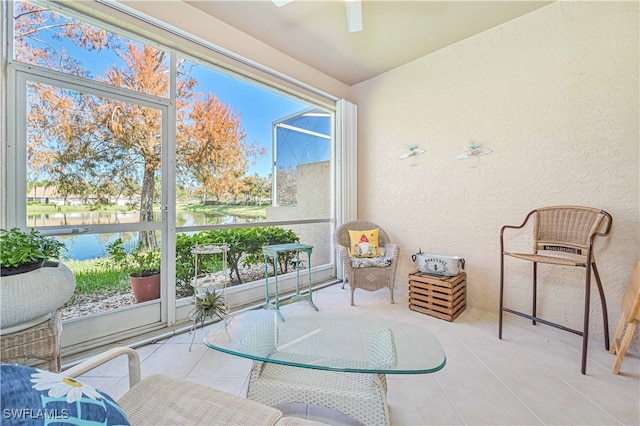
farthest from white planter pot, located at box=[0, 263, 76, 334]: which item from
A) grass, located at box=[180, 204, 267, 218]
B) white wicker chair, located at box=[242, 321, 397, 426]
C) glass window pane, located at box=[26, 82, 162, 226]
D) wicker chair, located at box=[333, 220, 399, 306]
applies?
wicker chair, located at box=[333, 220, 399, 306]

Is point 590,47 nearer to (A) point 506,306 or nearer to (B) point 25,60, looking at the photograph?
(A) point 506,306

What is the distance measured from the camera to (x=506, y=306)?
265 centimetres

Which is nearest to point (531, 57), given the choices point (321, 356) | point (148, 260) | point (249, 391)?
point (321, 356)

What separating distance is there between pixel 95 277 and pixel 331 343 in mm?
1908

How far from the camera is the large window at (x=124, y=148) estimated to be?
1.78 metres

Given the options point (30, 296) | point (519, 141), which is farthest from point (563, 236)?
point (30, 296)

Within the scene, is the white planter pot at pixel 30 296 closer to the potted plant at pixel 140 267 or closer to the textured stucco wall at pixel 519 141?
the potted plant at pixel 140 267

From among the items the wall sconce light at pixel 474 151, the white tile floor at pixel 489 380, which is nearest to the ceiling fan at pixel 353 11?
the wall sconce light at pixel 474 151

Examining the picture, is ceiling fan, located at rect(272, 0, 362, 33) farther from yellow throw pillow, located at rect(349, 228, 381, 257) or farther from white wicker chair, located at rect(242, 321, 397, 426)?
white wicker chair, located at rect(242, 321, 397, 426)

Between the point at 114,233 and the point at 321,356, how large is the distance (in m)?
1.89

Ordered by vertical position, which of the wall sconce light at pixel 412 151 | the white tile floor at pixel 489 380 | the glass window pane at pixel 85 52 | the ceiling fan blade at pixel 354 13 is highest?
the ceiling fan blade at pixel 354 13

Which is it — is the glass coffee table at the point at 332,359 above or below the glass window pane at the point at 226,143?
below

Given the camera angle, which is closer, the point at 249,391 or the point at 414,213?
the point at 249,391

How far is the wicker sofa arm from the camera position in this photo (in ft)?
2.71
